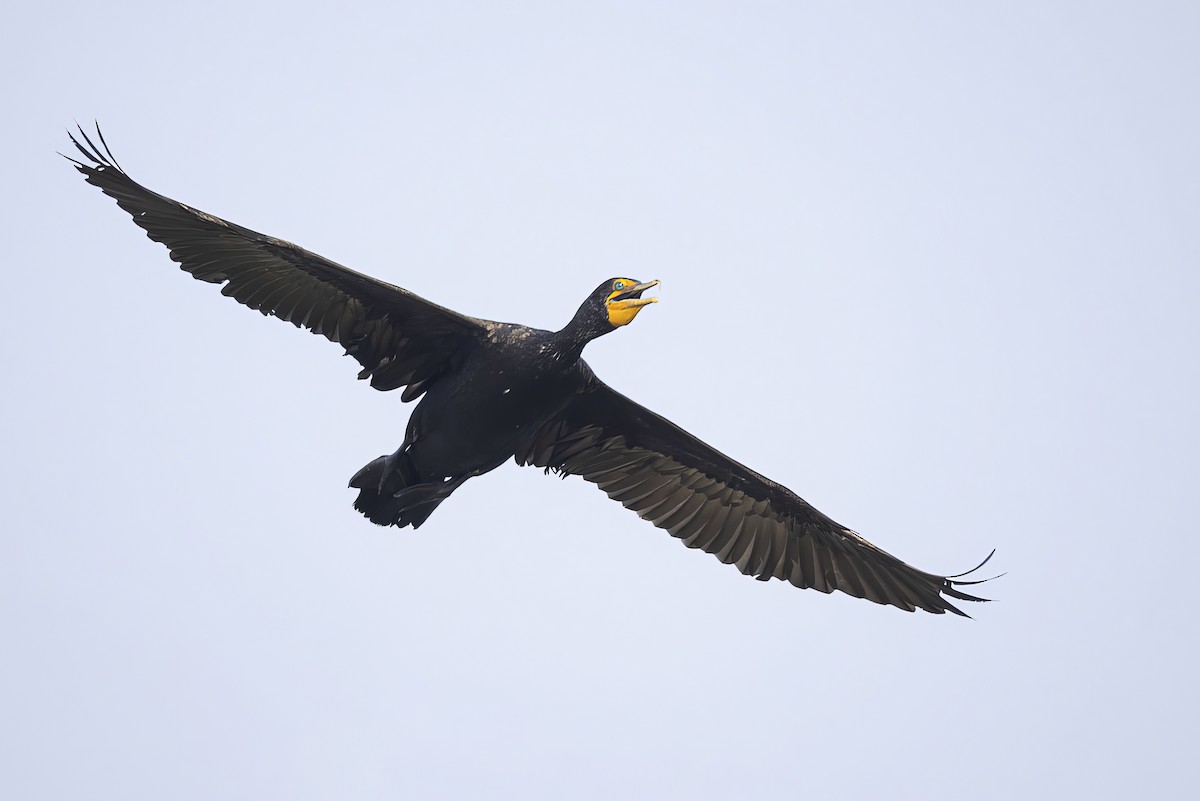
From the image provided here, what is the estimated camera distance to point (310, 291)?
14086 mm

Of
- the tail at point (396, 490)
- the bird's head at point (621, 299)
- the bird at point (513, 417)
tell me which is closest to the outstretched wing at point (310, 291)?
the bird at point (513, 417)

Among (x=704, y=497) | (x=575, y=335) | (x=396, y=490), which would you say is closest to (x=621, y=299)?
(x=575, y=335)

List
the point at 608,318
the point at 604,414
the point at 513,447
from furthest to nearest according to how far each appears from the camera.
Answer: the point at 604,414
the point at 513,447
the point at 608,318

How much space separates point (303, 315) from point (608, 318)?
3088mm

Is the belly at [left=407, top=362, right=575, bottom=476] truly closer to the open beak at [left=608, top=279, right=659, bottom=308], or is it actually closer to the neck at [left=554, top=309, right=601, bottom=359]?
the neck at [left=554, top=309, right=601, bottom=359]

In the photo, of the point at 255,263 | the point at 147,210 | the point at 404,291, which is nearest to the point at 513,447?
the point at 404,291

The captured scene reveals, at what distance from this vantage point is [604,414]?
15.5 m

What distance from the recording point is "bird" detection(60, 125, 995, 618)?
13.6 m

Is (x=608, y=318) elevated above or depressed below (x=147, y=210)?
above

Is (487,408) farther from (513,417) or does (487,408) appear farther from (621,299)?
(621,299)

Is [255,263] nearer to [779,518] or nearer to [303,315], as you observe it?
[303,315]

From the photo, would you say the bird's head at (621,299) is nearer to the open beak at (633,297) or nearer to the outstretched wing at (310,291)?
the open beak at (633,297)

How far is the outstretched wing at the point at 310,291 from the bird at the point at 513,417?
14mm

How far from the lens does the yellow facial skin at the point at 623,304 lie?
13492 millimetres
